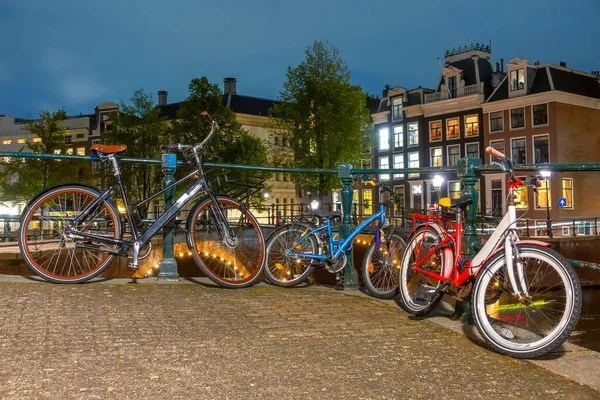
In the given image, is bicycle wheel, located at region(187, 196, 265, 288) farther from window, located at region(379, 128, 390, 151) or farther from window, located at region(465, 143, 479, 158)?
window, located at region(379, 128, 390, 151)

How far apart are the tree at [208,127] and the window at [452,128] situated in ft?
38.8

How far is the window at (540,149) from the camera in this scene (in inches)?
1277

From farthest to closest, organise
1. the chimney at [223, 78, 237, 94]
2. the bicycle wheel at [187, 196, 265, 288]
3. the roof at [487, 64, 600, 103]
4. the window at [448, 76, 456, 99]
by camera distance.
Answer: the chimney at [223, 78, 237, 94]
the window at [448, 76, 456, 99]
the roof at [487, 64, 600, 103]
the bicycle wheel at [187, 196, 265, 288]

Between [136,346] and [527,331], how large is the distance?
2171mm

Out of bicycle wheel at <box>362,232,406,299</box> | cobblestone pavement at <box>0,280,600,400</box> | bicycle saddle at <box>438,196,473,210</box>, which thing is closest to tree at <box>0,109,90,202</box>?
bicycle wheel at <box>362,232,406,299</box>

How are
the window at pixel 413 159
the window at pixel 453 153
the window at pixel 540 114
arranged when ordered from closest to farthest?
the window at pixel 540 114, the window at pixel 453 153, the window at pixel 413 159

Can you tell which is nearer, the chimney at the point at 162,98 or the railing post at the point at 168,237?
the railing post at the point at 168,237

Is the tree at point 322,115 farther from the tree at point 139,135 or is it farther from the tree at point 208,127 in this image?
the tree at point 139,135

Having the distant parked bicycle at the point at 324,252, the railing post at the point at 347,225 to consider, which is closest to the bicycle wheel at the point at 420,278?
the distant parked bicycle at the point at 324,252

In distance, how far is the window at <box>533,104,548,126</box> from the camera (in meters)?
32.7

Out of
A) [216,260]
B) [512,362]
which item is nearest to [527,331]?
[512,362]

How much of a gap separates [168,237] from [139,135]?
2934 cm

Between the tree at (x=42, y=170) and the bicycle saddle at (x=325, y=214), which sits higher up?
the tree at (x=42, y=170)

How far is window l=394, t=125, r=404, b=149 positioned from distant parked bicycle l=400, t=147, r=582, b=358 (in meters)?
36.7
